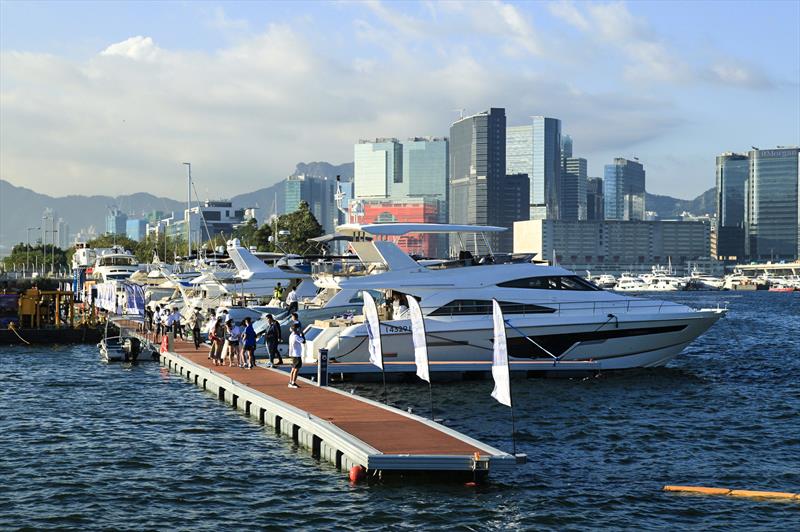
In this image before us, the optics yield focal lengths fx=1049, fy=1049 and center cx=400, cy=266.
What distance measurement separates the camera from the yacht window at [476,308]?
3788 centimetres

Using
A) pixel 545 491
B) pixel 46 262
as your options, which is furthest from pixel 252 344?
pixel 46 262

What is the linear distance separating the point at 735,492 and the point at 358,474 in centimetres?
746

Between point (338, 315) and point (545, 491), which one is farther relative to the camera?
point (338, 315)

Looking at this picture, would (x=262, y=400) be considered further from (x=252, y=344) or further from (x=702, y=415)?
(x=702, y=415)

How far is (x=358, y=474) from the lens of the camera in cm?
A: 2103

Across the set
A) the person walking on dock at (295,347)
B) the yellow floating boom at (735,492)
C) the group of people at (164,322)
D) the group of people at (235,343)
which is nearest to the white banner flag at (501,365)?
the yellow floating boom at (735,492)

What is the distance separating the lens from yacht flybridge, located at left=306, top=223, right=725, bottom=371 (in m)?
37.4

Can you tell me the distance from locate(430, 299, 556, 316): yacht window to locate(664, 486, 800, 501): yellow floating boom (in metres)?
17.2

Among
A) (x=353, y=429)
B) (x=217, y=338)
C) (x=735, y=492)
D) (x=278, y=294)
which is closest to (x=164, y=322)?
(x=278, y=294)

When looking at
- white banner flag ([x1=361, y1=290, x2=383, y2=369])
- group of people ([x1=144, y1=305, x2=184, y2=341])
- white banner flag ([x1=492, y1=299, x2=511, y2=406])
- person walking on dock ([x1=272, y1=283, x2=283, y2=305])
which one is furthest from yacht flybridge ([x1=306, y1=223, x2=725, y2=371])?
person walking on dock ([x1=272, y1=283, x2=283, y2=305])

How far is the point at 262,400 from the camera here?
1118 inches

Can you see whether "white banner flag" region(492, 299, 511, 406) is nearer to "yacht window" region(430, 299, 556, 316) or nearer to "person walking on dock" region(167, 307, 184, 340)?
"yacht window" region(430, 299, 556, 316)

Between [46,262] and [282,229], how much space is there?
98.6 metres

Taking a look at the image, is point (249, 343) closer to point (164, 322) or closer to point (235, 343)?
point (235, 343)
